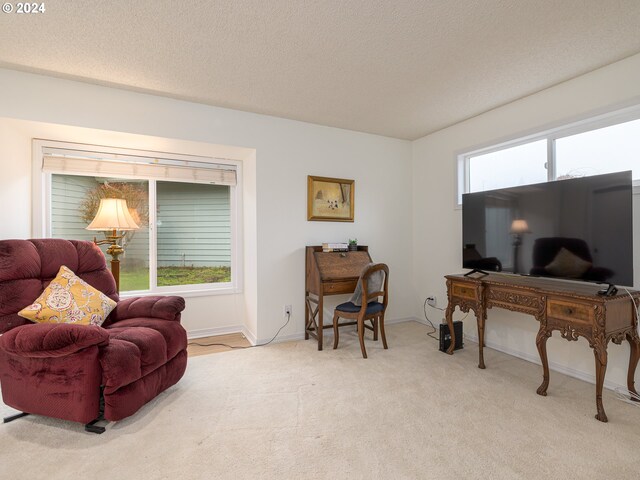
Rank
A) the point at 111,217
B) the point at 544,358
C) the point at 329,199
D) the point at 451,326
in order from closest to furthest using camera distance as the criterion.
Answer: the point at 544,358
the point at 111,217
the point at 451,326
the point at 329,199

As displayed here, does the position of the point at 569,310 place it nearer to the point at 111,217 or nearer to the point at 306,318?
the point at 306,318

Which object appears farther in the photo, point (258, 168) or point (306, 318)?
point (306, 318)

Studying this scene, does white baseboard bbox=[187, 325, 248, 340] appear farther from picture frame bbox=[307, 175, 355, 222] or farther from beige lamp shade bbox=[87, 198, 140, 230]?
picture frame bbox=[307, 175, 355, 222]

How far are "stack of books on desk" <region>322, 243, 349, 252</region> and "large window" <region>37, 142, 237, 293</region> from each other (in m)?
1.23

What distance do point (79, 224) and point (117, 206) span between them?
85cm

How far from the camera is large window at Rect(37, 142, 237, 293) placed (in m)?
3.17

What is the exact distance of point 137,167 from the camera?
3.39 m

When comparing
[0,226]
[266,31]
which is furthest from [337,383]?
[0,226]

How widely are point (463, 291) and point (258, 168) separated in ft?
7.97

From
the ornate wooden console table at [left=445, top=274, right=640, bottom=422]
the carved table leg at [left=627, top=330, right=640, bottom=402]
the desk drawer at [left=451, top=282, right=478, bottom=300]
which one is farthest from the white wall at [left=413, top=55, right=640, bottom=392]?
the desk drawer at [left=451, top=282, right=478, bottom=300]

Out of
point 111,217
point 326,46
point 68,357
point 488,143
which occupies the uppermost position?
point 326,46

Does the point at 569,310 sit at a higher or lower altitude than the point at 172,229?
lower

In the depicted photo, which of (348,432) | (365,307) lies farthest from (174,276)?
(348,432)

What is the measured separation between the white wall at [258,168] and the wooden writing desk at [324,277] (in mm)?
120
